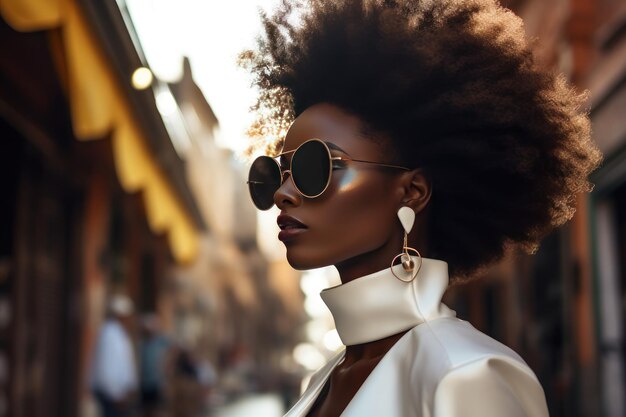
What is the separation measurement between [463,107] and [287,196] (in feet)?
1.37

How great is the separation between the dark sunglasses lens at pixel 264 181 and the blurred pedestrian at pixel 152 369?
7856mm

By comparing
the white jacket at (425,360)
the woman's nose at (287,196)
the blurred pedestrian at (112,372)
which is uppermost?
the blurred pedestrian at (112,372)

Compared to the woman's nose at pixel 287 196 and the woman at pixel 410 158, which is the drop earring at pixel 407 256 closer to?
the woman at pixel 410 158

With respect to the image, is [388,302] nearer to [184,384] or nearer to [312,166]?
[312,166]

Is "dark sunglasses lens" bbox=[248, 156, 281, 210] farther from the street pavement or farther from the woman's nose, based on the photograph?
the street pavement

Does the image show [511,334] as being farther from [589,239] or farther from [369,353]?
[369,353]

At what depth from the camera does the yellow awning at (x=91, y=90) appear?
174 inches

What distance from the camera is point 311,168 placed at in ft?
6.82

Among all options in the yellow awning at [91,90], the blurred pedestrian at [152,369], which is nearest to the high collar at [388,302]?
the yellow awning at [91,90]

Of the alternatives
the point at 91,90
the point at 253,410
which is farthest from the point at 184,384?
the point at 253,410

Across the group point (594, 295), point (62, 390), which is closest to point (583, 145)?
point (594, 295)

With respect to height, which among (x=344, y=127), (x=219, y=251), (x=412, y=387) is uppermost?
(x=219, y=251)

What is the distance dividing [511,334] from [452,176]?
426 inches

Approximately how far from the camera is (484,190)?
7.13 ft
